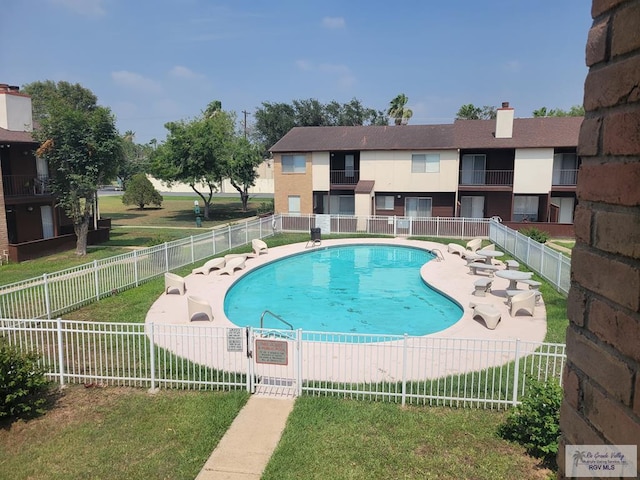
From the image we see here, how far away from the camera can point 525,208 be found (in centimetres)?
3300

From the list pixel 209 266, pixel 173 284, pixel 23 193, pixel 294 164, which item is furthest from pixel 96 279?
pixel 294 164

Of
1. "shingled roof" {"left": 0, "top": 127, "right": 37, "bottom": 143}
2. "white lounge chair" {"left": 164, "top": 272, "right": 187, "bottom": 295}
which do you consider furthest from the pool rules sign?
"shingled roof" {"left": 0, "top": 127, "right": 37, "bottom": 143}

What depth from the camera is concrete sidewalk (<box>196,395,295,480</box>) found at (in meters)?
6.96

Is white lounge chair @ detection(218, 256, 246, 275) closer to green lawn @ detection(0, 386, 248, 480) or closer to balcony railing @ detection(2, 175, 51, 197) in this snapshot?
balcony railing @ detection(2, 175, 51, 197)

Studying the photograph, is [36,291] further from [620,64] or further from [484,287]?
[620,64]

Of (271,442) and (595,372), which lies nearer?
(595,372)

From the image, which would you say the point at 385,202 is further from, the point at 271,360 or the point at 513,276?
the point at 271,360

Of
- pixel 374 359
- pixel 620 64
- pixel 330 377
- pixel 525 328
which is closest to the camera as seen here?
pixel 620 64

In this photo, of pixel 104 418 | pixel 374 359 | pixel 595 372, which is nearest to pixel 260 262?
→ pixel 374 359

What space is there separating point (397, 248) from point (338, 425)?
66.7 feet

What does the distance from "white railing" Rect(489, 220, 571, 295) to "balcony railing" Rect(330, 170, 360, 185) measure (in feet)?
37.6

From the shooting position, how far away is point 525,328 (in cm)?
1346

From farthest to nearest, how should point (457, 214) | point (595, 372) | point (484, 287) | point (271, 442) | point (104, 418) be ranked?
point (457, 214) → point (484, 287) → point (104, 418) → point (271, 442) → point (595, 372)

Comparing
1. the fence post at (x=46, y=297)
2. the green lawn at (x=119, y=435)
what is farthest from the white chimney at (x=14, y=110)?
the green lawn at (x=119, y=435)
